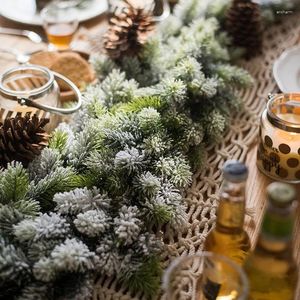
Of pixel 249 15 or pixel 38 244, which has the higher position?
pixel 249 15

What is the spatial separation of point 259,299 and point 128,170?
244mm

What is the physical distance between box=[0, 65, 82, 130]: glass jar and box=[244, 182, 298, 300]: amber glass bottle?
1.31ft

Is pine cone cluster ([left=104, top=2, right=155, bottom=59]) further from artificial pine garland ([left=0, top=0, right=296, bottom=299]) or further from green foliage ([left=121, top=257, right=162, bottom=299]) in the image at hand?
green foliage ([left=121, top=257, right=162, bottom=299])

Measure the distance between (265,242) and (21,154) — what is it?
0.38 metres

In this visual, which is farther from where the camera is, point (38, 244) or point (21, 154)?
point (21, 154)

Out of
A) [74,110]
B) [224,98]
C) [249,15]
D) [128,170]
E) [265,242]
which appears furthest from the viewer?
[249,15]

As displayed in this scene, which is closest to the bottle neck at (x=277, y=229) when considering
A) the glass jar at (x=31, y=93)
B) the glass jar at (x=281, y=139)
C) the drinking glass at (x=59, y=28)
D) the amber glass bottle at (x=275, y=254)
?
the amber glass bottle at (x=275, y=254)

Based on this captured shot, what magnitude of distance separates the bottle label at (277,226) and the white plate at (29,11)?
0.81 metres

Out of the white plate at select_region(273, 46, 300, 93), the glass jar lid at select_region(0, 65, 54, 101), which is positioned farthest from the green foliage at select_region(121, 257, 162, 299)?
the white plate at select_region(273, 46, 300, 93)

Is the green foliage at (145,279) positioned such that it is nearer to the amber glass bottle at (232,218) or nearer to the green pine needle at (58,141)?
the amber glass bottle at (232,218)

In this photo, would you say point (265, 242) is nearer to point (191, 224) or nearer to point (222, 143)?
point (191, 224)

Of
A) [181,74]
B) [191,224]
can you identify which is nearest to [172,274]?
[191,224]

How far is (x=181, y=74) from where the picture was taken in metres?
0.96

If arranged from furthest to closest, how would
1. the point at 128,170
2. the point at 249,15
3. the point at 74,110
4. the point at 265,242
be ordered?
the point at 249,15 → the point at 74,110 → the point at 128,170 → the point at 265,242
